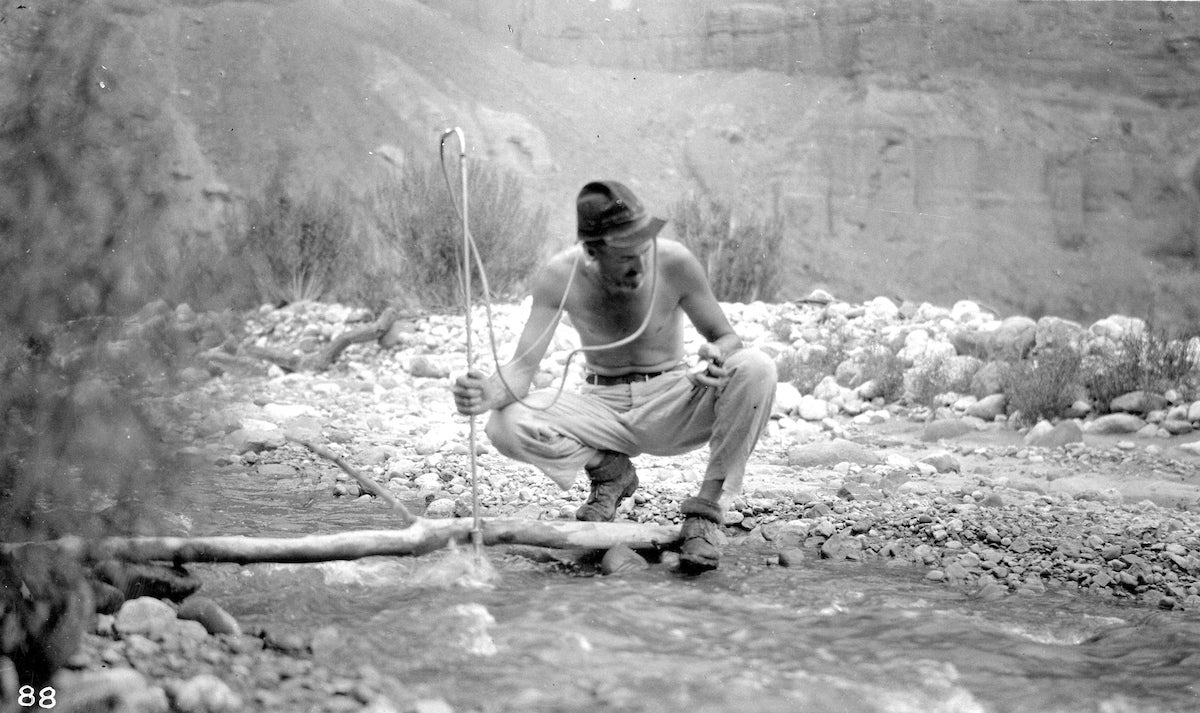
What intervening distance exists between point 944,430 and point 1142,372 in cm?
131

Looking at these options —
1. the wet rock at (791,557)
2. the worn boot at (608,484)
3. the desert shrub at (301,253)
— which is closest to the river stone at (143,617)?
the worn boot at (608,484)

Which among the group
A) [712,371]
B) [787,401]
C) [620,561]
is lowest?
[787,401]

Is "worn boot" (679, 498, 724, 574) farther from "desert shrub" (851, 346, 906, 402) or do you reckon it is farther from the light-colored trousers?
"desert shrub" (851, 346, 906, 402)

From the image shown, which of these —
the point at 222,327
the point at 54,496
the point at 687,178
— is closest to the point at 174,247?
the point at 222,327

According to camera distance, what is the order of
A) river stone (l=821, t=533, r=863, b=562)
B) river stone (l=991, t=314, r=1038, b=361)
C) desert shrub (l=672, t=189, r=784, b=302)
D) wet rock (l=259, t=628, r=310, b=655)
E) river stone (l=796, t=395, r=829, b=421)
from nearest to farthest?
1. wet rock (l=259, t=628, r=310, b=655)
2. river stone (l=821, t=533, r=863, b=562)
3. river stone (l=796, t=395, r=829, b=421)
4. river stone (l=991, t=314, r=1038, b=361)
5. desert shrub (l=672, t=189, r=784, b=302)

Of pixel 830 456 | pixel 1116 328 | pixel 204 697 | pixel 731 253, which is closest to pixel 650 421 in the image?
pixel 204 697

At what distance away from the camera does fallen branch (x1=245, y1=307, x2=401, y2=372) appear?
27.8ft

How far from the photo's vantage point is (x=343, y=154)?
20250 mm

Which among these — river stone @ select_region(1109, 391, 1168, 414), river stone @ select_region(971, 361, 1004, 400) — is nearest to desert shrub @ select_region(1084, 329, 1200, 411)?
river stone @ select_region(1109, 391, 1168, 414)

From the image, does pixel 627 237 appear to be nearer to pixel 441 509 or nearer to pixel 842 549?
pixel 842 549

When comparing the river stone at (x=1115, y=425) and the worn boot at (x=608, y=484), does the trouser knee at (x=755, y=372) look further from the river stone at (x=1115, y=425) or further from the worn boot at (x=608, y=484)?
the river stone at (x=1115, y=425)

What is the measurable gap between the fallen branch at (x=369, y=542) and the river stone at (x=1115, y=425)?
3.62 metres

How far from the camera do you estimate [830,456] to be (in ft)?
17.5

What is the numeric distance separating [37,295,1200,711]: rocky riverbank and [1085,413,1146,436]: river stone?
0.01 meters
